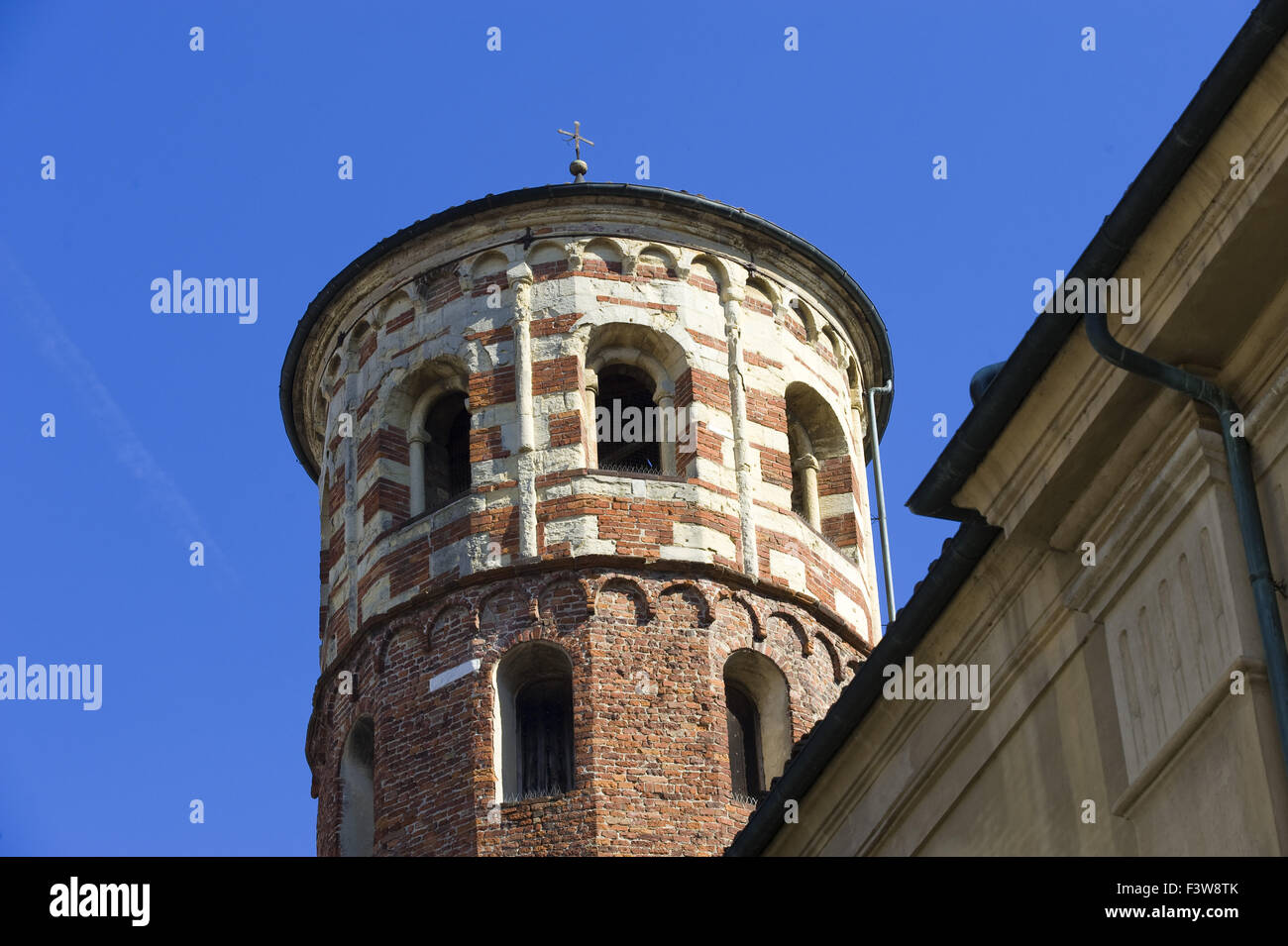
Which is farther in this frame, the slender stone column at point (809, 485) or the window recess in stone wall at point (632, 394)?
the slender stone column at point (809, 485)

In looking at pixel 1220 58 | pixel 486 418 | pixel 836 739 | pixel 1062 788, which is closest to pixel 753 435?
pixel 486 418

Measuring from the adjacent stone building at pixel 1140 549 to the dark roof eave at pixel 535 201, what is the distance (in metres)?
12.6

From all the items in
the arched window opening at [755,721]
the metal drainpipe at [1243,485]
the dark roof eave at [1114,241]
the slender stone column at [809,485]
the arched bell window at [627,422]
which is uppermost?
the arched bell window at [627,422]

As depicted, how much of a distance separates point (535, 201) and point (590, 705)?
5.94 meters

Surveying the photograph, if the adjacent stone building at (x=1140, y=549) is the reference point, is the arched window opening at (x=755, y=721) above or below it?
above

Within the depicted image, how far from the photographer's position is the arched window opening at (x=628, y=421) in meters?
25.5

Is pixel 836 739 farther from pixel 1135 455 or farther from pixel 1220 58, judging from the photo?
pixel 1220 58

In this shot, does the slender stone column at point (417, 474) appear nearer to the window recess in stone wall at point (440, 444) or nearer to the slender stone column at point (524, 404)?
the window recess in stone wall at point (440, 444)

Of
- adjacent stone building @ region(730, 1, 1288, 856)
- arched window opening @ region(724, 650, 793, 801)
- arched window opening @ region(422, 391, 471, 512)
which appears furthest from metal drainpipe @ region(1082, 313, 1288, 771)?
arched window opening @ region(422, 391, 471, 512)

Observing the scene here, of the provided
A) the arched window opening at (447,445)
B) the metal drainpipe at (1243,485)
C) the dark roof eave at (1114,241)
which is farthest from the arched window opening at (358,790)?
the metal drainpipe at (1243,485)

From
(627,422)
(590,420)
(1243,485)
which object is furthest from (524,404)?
A: (1243,485)

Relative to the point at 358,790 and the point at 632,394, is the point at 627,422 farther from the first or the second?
the point at 358,790

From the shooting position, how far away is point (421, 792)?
23312mm

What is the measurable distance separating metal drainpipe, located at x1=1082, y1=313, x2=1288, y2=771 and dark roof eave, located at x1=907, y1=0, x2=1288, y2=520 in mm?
310
